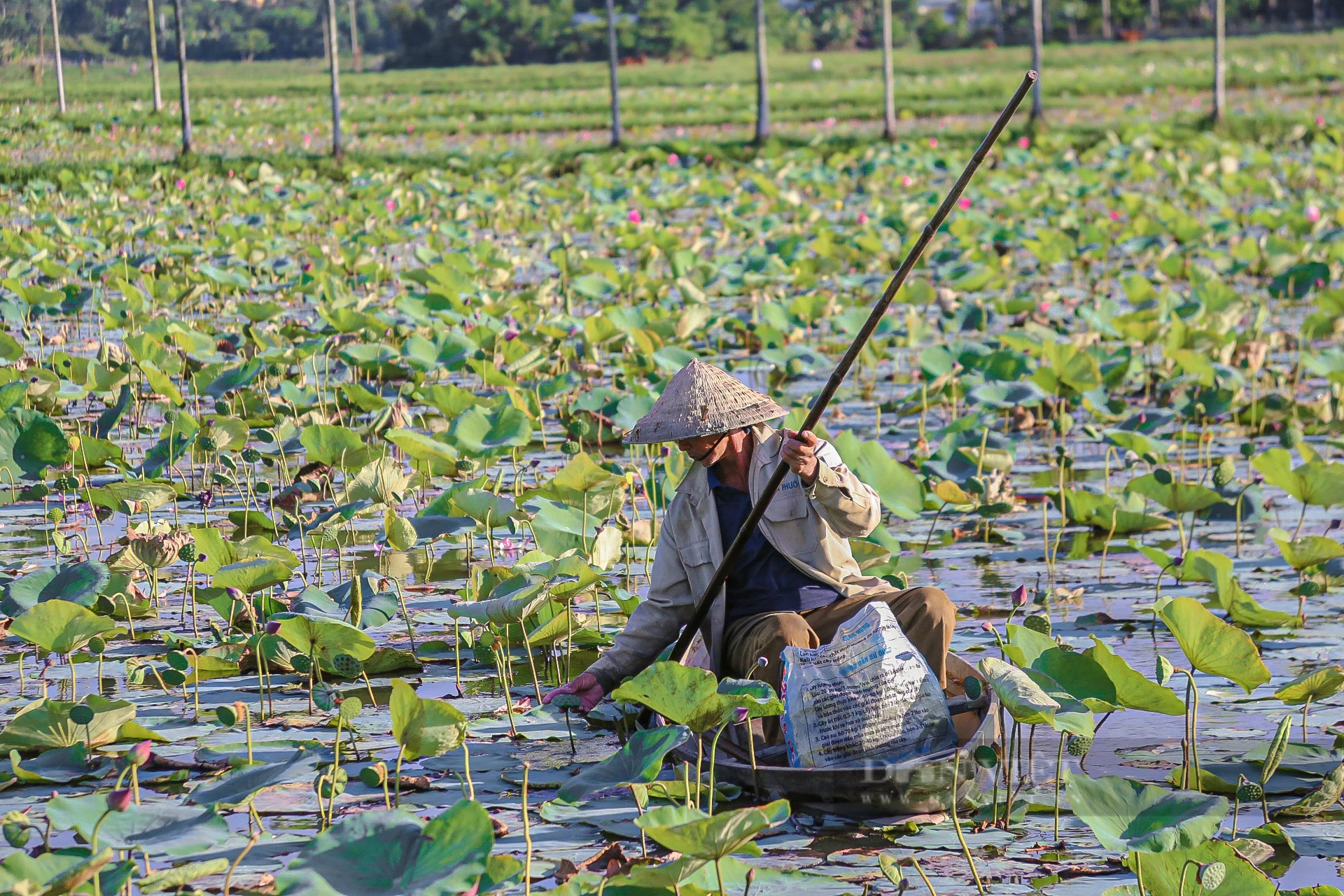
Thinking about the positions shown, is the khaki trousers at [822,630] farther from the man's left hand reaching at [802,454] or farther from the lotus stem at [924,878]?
the lotus stem at [924,878]

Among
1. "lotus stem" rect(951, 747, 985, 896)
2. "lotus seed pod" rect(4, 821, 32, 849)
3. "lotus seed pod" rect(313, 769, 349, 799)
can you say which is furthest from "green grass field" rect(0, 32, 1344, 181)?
"lotus stem" rect(951, 747, 985, 896)

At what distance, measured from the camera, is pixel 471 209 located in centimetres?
1427

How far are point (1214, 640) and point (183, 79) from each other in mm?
16606

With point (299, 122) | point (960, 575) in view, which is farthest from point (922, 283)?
point (299, 122)

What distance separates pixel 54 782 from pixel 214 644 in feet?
2.57

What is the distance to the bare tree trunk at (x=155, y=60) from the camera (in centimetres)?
1844

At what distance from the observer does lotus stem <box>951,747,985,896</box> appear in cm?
242

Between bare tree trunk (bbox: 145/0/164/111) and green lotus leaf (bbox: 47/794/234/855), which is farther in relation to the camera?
bare tree trunk (bbox: 145/0/164/111)

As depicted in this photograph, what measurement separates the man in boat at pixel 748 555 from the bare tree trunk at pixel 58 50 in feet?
38.6

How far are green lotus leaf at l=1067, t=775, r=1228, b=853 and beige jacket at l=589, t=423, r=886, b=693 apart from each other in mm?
815

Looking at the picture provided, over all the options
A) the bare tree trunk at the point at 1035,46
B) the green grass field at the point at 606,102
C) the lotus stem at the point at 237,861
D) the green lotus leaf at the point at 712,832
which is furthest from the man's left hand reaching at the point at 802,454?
the bare tree trunk at the point at 1035,46

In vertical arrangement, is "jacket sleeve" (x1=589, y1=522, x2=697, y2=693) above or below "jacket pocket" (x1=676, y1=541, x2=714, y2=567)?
below

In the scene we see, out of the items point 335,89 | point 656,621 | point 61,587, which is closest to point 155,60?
point 335,89

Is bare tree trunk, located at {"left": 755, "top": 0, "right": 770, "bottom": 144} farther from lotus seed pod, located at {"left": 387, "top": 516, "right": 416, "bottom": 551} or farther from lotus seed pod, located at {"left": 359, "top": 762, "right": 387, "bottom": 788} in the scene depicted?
lotus seed pod, located at {"left": 359, "top": 762, "right": 387, "bottom": 788}
